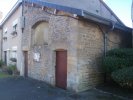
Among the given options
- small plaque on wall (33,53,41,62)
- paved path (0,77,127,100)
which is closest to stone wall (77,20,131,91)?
paved path (0,77,127,100)

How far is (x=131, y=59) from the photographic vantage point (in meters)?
10.8

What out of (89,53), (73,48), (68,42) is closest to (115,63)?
(89,53)

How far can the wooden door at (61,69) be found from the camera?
11555 mm

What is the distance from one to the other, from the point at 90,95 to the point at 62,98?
1.46 meters

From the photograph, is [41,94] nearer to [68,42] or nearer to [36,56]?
[68,42]

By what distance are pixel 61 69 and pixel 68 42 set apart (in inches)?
72.0

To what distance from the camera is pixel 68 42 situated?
11.0 meters

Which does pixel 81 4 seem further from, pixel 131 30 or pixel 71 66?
pixel 71 66

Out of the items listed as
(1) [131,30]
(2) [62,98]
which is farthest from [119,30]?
(2) [62,98]

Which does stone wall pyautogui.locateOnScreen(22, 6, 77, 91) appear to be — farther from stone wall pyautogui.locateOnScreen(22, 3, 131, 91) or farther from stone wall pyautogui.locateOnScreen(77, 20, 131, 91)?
stone wall pyautogui.locateOnScreen(77, 20, 131, 91)

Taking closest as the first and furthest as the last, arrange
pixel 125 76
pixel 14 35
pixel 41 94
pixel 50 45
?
pixel 125 76 < pixel 41 94 < pixel 50 45 < pixel 14 35

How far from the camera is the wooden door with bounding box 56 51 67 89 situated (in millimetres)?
11555

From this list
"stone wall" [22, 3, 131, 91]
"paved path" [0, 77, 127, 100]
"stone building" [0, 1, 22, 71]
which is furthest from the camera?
"stone building" [0, 1, 22, 71]

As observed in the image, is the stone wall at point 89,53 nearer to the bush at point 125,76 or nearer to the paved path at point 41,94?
the paved path at point 41,94
